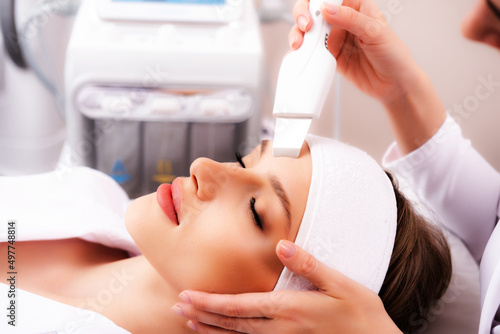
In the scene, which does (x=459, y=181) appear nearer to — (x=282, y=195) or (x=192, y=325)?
(x=282, y=195)

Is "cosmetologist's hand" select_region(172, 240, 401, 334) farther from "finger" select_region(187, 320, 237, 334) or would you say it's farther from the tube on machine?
the tube on machine

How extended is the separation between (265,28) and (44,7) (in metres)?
0.83

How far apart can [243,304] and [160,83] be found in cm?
65

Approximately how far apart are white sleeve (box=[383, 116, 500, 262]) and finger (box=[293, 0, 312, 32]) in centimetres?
40

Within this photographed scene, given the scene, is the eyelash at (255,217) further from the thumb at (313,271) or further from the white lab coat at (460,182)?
the white lab coat at (460,182)

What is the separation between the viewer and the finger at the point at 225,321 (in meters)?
0.72

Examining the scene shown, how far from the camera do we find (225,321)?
0.74 metres

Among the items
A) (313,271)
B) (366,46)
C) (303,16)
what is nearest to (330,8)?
(303,16)

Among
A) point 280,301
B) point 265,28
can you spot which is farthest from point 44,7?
point 280,301

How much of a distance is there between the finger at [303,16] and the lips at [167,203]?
37 cm

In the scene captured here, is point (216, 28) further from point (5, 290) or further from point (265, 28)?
point (5, 290)

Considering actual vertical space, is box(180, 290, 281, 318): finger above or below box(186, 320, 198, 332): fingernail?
above

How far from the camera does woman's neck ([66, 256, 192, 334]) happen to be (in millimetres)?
881

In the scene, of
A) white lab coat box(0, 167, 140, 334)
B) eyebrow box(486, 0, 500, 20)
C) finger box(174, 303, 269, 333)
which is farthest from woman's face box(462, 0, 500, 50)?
white lab coat box(0, 167, 140, 334)
